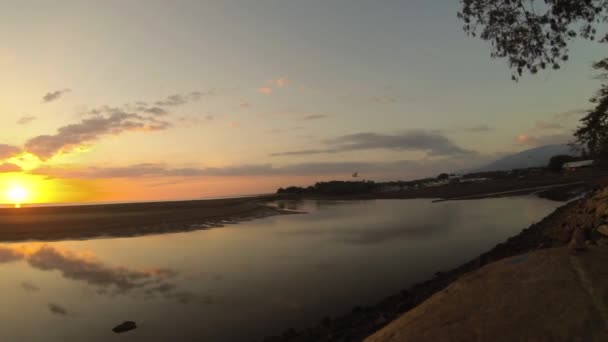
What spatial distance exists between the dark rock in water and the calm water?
0.79 feet

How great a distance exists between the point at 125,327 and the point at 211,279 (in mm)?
5427

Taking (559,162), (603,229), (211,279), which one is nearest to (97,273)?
(211,279)

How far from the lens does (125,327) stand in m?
10.8

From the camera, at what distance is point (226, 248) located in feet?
77.5

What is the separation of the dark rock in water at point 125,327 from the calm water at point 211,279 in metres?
0.24

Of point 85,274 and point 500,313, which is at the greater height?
point 500,313

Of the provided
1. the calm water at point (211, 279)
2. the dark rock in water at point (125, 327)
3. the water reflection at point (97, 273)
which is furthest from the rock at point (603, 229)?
the dark rock in water at point (125, 327)

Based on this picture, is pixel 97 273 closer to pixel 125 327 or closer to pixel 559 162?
pixel 125 327

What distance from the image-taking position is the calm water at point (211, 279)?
1113cm

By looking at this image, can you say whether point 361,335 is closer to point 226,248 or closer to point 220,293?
point 220,293

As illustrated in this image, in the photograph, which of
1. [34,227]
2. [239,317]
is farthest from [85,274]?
[34,227]

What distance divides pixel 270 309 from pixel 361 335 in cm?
412

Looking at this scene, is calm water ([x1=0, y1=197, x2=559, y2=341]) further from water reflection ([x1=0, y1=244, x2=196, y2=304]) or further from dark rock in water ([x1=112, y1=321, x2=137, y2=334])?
dark rock in water ([x1=112, y1=321, x2=137, y2=334])

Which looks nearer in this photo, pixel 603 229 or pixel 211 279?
pixel 603 229
